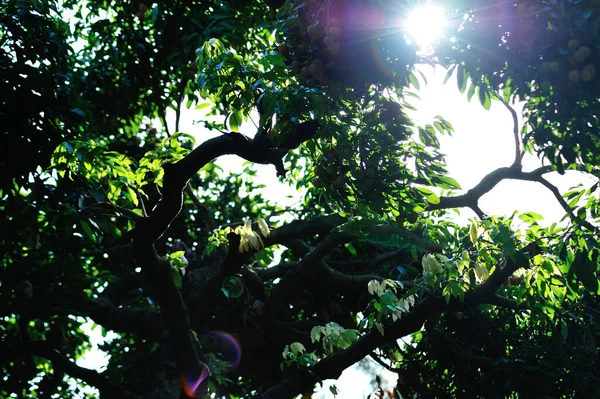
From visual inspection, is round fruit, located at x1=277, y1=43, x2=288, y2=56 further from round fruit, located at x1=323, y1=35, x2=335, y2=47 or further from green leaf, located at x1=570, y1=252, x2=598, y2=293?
green leaf, located at x1=570, y1=252, x2=598, y2=293

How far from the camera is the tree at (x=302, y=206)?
3.67m

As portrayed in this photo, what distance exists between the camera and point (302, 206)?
980 centimetres

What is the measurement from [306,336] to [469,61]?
5.21 metres

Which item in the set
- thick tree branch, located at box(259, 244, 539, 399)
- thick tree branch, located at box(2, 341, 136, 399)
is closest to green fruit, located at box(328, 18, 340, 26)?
thick tree branch, located at box(259, 244, 539, 399)

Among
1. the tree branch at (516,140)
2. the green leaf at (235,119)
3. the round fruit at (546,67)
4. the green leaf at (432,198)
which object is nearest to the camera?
the round fruit at (546,67)

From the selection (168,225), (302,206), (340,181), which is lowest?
(340,181)

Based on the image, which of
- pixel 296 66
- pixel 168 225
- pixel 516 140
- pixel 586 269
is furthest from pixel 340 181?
pixel 516 140

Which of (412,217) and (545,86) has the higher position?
(412,217)

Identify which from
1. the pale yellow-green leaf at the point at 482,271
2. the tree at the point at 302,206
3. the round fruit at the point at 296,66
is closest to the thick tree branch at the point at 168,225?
the tree at the point at 302,206

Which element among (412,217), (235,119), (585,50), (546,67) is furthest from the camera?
(412,217)

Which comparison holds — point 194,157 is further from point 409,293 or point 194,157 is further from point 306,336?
point 306,336

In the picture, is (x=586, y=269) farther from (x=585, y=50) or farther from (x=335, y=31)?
(x=335, y=31)

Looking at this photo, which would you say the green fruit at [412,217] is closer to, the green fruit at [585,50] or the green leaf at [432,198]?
the green leaf at [432,198]

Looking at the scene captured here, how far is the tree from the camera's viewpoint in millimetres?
3668
